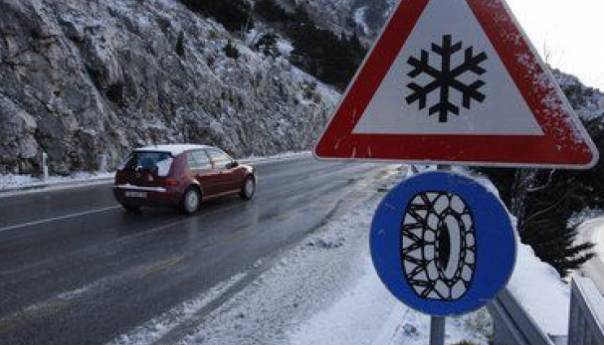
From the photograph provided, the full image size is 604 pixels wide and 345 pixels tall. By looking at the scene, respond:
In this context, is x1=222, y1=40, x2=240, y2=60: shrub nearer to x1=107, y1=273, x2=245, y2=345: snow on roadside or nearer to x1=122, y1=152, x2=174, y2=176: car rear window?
x1=122, y1=152, x2=174, y2=176: car rear window

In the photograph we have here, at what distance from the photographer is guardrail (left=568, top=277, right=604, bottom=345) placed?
2.62 meters

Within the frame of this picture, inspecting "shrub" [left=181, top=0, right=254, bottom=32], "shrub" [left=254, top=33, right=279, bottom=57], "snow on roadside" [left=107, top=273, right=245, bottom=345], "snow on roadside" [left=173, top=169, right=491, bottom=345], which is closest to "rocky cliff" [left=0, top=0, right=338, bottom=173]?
"shrub" [left=181, top=0, right=254, bottom=32]

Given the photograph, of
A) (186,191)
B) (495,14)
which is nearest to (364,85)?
(495,14)

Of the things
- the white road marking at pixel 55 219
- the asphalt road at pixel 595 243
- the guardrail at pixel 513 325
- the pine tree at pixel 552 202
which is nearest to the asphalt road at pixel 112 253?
the white road marking at pixel 55 219

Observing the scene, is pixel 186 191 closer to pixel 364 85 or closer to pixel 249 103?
pixel 364 85

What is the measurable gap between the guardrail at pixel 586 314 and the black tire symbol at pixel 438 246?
0.66 metres

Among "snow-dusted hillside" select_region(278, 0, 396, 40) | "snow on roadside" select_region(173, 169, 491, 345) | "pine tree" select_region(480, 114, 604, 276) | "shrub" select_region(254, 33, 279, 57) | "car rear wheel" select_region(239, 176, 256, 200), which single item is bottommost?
"pine tree" select_region(480, 114, 604, 276)

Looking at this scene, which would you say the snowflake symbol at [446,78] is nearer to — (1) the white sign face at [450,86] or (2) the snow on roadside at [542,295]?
(1) the white sign face at [450,86]

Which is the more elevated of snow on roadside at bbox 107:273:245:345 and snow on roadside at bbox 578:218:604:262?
snow on roadside at bbox 107:273:245:345

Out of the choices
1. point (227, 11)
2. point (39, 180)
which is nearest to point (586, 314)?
point (39, 180)

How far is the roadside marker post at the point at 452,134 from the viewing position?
7.71ft

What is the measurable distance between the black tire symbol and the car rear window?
10582mm

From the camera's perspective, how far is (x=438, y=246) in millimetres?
2516

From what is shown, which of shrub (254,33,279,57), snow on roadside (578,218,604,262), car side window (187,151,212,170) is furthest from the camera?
shrub (254,33,279,57)
